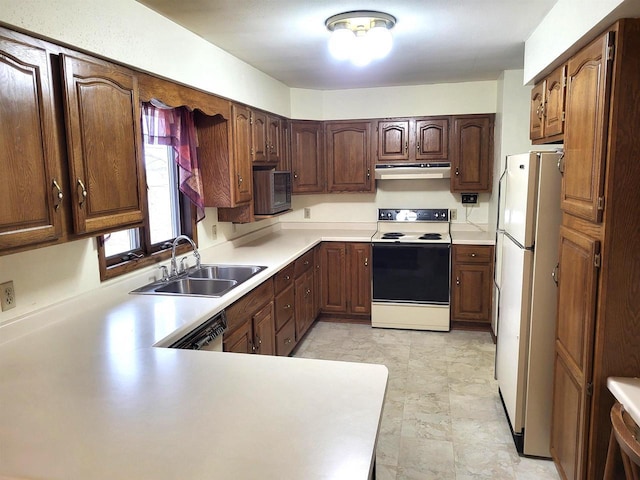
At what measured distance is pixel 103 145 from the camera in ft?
6.48

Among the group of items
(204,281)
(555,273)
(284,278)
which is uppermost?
(555,273)

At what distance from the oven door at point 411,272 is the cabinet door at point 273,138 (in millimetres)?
1261

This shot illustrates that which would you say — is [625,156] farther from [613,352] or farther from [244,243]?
[244,243]

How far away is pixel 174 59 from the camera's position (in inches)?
101

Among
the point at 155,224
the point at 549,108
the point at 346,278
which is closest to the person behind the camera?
the point at 549,108

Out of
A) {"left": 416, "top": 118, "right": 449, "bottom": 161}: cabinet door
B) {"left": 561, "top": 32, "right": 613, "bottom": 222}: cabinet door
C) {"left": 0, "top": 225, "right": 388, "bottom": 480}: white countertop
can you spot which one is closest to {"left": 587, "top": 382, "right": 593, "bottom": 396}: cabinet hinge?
{"left": 561, "top": 32, "right": 613, "bottom": 222}: cabinet door

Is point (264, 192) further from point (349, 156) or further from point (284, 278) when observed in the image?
point (349, 156)

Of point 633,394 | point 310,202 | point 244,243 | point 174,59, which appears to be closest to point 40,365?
point 174,59

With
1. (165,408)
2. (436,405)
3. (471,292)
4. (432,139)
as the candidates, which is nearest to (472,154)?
(432,139)

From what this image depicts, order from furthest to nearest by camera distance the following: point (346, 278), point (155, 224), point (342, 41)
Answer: point (346, 278)
point (155, 224)
point (342, 41)

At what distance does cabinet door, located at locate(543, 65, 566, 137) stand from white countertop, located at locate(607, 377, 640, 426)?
121 cm

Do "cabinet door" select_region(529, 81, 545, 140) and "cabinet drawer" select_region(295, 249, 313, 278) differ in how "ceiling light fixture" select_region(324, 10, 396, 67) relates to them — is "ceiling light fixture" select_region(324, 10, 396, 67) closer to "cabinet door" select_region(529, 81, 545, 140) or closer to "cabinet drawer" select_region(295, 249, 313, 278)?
"cabinet door" select_region(529, 81, 545, 140)

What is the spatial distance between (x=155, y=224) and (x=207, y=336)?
1.19 meters

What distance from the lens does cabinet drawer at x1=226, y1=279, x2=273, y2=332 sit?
257cm
